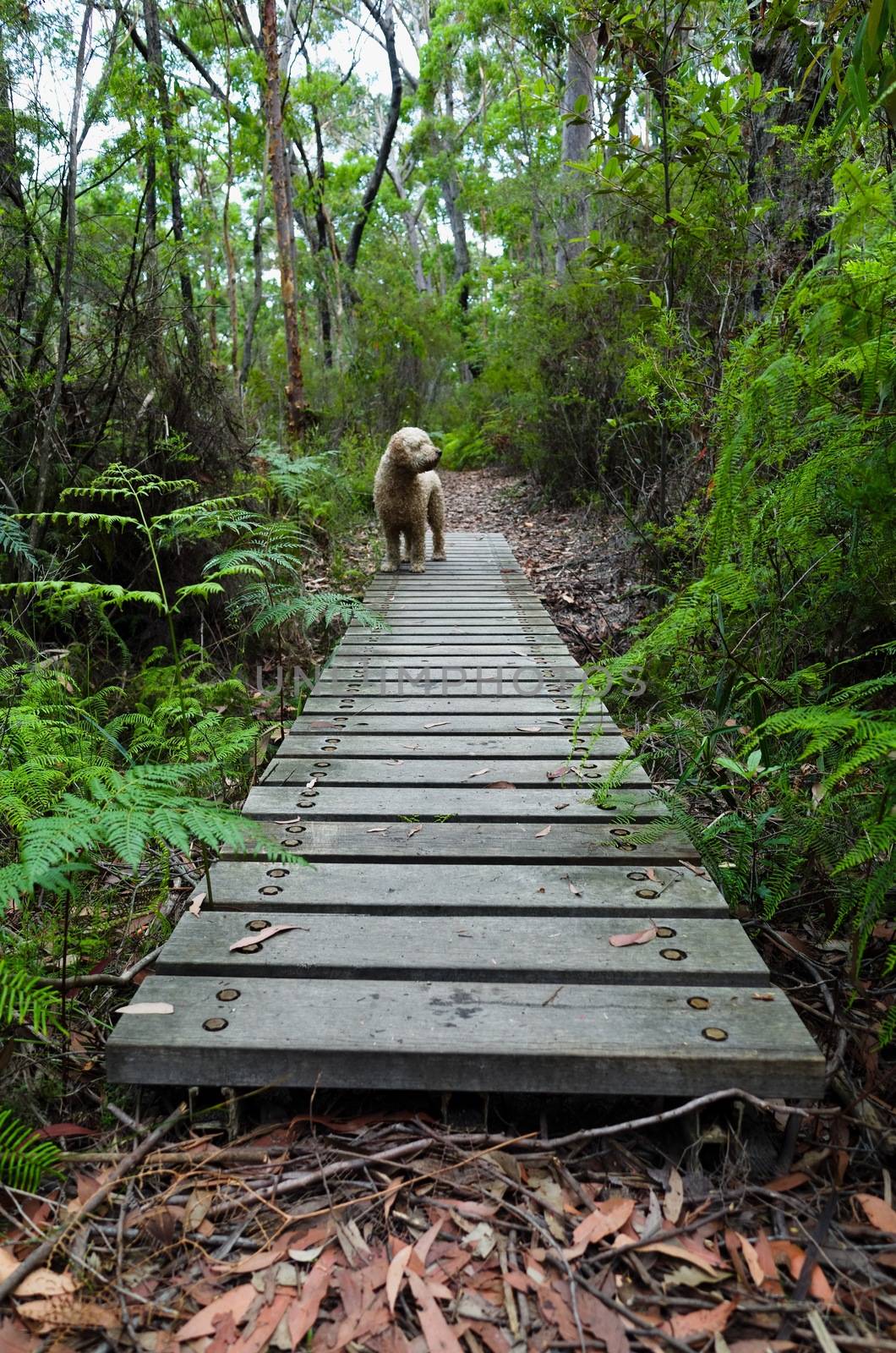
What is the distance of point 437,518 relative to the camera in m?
7.31

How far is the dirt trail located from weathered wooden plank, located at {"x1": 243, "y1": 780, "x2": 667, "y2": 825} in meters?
2.60

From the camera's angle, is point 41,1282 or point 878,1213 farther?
point 878,1213

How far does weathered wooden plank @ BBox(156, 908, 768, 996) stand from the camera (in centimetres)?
189

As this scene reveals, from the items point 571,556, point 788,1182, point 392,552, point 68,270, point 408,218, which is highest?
point 408,218

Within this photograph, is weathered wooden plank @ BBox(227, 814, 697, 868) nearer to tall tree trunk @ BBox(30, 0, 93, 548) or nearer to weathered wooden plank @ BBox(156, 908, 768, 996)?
weathered wooden plank @ BBox(156, 908, 768, 996)

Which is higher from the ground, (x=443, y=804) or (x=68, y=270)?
(x=68, y=270)

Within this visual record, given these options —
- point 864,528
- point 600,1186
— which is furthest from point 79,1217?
point 864,528

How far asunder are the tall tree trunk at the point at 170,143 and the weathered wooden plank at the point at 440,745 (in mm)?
3486

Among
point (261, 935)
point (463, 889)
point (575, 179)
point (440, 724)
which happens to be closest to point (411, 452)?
point (440, 724)

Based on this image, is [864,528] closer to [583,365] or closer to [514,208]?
[583,365]

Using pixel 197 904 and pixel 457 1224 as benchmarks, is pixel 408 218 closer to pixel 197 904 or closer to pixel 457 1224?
pixel 197 904

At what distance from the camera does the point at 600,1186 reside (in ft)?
5.06

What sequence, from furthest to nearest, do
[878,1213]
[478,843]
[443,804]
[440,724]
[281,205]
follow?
[281,205] → [440,724] → [443,804] → [478,843] → [878,1213]

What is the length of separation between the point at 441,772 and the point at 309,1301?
194cm
